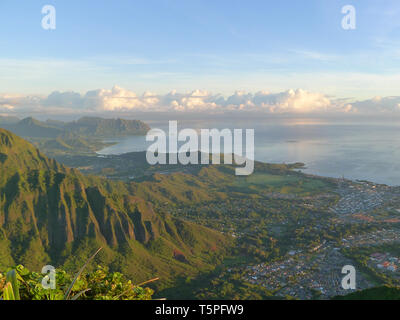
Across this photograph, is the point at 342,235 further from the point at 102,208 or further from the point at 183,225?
the point at 102,208

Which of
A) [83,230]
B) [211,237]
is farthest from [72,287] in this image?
[211,237]

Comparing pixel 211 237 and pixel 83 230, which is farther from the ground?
pixel 83 230

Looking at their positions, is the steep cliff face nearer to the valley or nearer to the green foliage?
the valley

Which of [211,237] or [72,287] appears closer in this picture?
[72,287]

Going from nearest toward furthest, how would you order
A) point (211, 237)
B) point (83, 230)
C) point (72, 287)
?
point (72, 287), point (83, 230), point (211, 237)

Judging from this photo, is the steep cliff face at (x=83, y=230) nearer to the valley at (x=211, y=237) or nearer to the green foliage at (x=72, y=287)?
the valley at (x=211, y=237)

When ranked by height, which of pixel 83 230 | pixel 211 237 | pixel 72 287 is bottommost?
pixel 211 237

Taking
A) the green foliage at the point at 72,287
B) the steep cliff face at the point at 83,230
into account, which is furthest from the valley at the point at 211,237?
the green foliage at the point at 72,287

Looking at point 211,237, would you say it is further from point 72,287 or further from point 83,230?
point 72,287

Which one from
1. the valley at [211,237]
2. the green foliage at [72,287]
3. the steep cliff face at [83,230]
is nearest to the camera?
the green foliage at [72,287]
